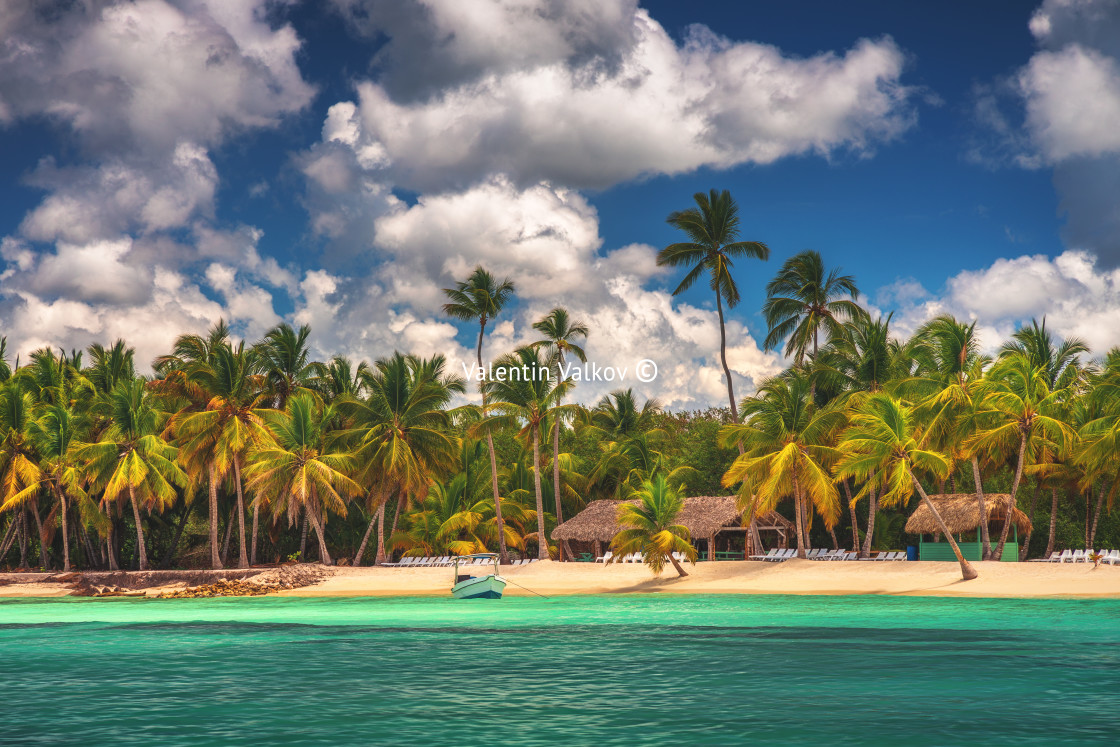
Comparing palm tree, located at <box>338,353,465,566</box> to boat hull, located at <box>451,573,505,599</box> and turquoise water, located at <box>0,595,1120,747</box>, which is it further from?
turquoise water, located at <box>0,595,1120,747</box>

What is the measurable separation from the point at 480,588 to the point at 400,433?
34.3 feet

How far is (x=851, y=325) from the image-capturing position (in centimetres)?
4031

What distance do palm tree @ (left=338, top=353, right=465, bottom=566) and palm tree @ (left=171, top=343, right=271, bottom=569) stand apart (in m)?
3.73

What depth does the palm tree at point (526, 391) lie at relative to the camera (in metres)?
37.0

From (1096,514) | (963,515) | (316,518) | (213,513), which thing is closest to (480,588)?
(316,518)

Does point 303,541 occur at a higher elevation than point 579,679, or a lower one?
higher

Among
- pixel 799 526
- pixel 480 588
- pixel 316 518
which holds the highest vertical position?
pixel 316 518

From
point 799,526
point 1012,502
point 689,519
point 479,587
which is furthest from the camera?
point 689,519

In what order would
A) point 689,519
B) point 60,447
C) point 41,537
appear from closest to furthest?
point 689,519 → point 60,447 → point 41,537

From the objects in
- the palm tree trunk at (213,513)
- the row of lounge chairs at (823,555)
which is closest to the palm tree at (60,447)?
the palm tree trunk at (213,513)

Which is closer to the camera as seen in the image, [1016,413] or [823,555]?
[1016,413]

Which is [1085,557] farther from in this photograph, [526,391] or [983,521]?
[526,391]

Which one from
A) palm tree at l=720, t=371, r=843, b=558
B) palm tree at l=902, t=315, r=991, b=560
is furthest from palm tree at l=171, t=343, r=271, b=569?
palm tree at l=902, t=315, r=991, b=560

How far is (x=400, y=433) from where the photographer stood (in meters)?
37.7
